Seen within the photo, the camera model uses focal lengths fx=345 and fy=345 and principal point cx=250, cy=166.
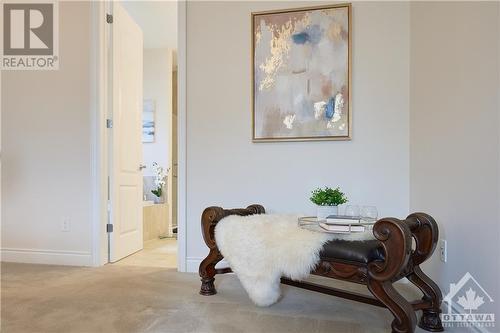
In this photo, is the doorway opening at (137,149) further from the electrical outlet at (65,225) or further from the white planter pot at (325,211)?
the white planter pot at (325,211)

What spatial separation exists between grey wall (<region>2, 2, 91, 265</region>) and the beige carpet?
0.51 metres

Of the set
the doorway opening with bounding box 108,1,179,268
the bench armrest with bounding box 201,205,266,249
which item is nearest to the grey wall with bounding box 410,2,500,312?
the bench armrest with bounding box 201,205,266,249

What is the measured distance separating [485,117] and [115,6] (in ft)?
10.0

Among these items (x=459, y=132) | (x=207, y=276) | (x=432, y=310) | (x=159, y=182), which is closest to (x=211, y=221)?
(x=207, y=276)

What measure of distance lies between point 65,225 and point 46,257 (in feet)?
1.11

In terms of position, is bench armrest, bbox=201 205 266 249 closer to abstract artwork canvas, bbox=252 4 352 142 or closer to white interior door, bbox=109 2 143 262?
abstract artwork canvas, bbox=252 4 352 142

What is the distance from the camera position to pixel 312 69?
8.47ft

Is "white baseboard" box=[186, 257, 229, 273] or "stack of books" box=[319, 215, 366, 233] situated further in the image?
"white baseboard" box=[186, 257, 229, 273]

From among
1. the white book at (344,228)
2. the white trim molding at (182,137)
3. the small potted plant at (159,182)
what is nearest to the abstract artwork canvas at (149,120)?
the small potted plant at (159,182)

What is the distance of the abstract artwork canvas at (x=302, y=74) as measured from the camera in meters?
2.54

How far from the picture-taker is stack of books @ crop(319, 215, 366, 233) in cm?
178

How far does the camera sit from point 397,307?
4.87 feet

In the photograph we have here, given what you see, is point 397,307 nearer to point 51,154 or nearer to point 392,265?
point 392,265

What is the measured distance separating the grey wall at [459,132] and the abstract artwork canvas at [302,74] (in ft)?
1.63
